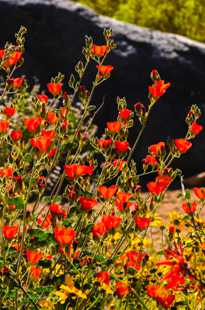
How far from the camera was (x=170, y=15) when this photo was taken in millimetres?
12070

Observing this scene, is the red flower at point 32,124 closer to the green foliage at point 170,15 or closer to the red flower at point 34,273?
the red flower at point 34,273

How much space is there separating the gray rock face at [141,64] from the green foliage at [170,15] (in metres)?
3.10

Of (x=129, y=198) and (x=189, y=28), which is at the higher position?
(x=129, y=198)

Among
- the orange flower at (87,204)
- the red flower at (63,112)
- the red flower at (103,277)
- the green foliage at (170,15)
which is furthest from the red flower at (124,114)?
the green foliage at (170,15)

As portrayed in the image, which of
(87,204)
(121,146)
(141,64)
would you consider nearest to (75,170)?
(87,204)

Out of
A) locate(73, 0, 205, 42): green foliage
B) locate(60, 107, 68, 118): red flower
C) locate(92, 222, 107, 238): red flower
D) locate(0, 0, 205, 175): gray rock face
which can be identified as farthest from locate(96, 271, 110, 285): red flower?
locate(73, 0, 205, 42): green foliage

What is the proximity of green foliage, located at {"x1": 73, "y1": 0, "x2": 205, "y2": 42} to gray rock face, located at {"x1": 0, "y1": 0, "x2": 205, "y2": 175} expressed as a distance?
310cm

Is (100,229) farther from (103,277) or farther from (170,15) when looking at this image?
(170,15)

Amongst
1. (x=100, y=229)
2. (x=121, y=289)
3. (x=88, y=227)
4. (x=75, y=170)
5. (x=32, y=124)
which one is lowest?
(x=121, y=289)

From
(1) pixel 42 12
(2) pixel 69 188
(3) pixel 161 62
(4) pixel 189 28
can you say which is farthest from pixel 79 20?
(2) pixel 69 188

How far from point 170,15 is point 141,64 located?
3720 millimetres

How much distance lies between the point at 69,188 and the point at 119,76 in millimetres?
5806

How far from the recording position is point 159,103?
8523 millimetres

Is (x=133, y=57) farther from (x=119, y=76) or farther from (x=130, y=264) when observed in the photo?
(x=130, y=264)
